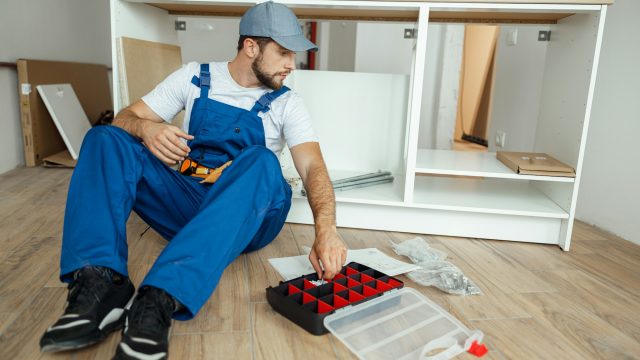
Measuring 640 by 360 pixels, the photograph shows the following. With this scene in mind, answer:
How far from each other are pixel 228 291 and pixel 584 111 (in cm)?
138

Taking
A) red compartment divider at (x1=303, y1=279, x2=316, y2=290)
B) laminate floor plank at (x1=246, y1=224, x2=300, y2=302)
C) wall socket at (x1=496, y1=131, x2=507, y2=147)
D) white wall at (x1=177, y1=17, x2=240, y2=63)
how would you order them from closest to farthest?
red compartment divider at (x1=303, y1=279, x2=316, y2=290) < laminate floor plank at (x1=246, y1=224, x2=300, y2=302) < wall socket at (x1=496, y1=131, x2=507, y2=147) < white wall at (x1=177, y1=17, x2=240, y2=63)

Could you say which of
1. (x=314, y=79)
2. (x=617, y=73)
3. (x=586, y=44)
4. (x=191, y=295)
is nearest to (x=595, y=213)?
(x=617, y=73)

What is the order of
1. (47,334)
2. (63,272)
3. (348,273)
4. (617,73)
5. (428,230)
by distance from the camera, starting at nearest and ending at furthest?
1. (47,334)
2. (63,272)
3. (348,273)
4. (428,230)
5. (617,73)

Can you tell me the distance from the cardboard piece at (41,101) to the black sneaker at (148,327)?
2375mm

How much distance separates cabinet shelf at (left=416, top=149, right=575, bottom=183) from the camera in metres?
1.80

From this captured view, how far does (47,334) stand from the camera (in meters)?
0.94

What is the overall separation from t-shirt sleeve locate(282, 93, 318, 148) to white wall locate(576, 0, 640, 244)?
4.68ft

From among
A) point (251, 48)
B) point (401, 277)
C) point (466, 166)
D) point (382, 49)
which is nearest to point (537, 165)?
point (466, 166)

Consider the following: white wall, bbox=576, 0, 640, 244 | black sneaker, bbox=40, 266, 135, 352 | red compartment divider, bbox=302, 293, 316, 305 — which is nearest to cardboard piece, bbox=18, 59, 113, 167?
black sneaker, bbox=40, 266, 135, 352

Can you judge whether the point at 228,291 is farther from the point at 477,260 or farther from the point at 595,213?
the point at 595,213

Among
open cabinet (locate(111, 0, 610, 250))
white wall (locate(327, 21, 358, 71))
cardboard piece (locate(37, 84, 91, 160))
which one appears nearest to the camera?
open cabinet (locate(111, 0, 610, 250))

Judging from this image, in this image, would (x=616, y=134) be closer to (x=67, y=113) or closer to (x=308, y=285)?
(x=308, y=285)

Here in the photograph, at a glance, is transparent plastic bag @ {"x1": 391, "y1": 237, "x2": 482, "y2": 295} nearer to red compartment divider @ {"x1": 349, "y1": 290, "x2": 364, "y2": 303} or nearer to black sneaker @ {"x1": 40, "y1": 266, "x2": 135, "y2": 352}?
red compartment divider @ {"x1": 349, "y1": 290, "x2": 364, "y2": 303}

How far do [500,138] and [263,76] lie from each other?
85.0 inches
